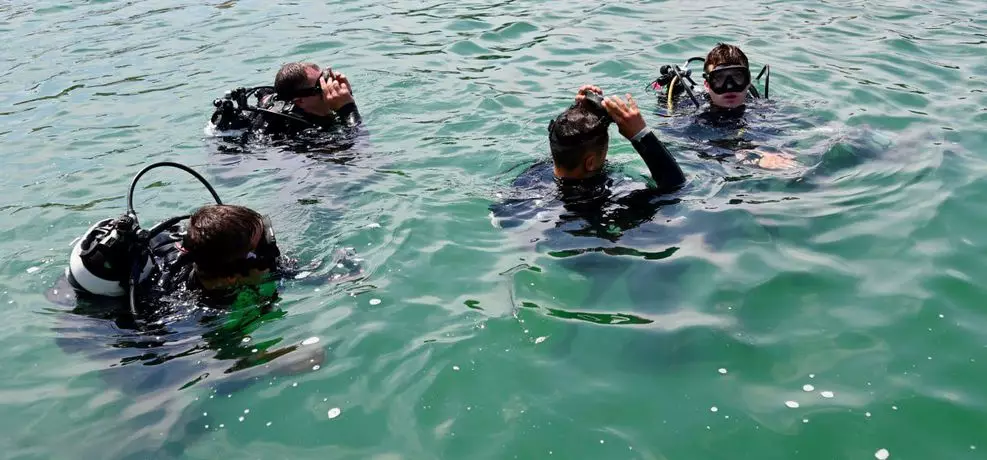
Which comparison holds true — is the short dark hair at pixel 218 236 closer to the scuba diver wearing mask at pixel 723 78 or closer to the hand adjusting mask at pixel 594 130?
the hand adjusting mask at pixel 594 130

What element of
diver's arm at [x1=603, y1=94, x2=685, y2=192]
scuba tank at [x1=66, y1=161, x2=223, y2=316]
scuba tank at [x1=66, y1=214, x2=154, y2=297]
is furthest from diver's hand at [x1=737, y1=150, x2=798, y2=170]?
scuba tank at [x1=66, y1=214, x2=154, y2=297]

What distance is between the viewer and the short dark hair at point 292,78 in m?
6.74

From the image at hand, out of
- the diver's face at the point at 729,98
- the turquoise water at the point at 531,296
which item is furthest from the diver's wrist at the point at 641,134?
the diver's face at the point at 729,98

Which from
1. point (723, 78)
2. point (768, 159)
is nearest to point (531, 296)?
point (768, 159)

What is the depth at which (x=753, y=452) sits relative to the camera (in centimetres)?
279

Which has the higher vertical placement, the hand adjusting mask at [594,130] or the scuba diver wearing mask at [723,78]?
the hand adjusting mask at [594,130]

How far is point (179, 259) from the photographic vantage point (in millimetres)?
4027

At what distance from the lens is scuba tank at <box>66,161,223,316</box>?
3.68 m

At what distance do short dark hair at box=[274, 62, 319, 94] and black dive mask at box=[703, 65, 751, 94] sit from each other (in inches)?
146

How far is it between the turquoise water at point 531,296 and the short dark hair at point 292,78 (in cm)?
67

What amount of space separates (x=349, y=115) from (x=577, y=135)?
3090mm

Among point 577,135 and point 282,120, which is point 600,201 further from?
point 282,120

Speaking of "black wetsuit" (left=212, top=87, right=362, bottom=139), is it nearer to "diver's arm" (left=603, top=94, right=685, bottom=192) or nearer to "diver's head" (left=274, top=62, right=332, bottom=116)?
"diver's head" (left=274, top=62, right=332, bottom=116)

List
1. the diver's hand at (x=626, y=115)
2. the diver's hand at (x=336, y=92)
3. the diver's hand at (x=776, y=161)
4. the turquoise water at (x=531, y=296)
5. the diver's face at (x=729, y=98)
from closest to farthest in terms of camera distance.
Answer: the turquoise water at (x=531, y=296)
the diver's hand at (x=626, y=115)
the diver's hand at (x=776, y=161)
the diver's face at (x=729, y=98)
the diver's hand at (x=336, y=92)
